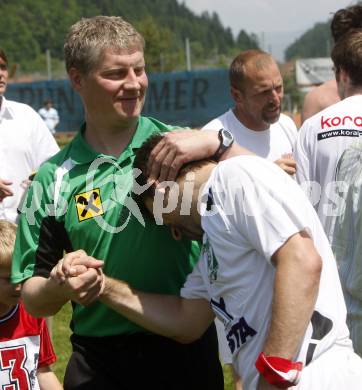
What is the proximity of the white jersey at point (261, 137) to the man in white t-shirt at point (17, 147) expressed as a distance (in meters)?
1.20

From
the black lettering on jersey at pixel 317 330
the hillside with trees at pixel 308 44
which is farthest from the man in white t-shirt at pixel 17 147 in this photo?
the hillside with trees at pixel 308 44

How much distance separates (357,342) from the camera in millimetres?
4238

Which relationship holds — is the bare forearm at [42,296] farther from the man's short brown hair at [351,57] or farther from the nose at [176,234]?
the man's short brown hair at [351,57]

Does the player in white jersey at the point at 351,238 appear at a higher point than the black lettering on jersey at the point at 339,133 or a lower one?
lower

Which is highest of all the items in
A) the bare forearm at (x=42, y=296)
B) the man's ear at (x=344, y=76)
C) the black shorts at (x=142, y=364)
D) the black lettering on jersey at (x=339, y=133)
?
the man's ear at (x=344, y=76)

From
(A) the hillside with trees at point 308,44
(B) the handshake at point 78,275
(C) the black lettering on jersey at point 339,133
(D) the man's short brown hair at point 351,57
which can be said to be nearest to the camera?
(B) the handshake at point 78,275

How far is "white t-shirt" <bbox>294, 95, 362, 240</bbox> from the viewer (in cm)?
427

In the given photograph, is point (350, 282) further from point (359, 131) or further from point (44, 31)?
point (44, 31)

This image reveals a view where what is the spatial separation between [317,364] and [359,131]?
6.30ft

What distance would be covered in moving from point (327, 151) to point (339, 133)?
0.11 m

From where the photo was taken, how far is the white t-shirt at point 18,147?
5.90 metres

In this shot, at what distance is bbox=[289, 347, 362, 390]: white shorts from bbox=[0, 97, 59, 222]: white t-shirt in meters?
3.65

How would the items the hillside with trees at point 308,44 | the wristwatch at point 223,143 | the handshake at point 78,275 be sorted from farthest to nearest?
the hillside with trees at point 308,44 < the wristwatch at point 223,143 < the handshake at point 78,275

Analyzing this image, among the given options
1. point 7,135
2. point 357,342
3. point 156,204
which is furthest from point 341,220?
point 7,135
